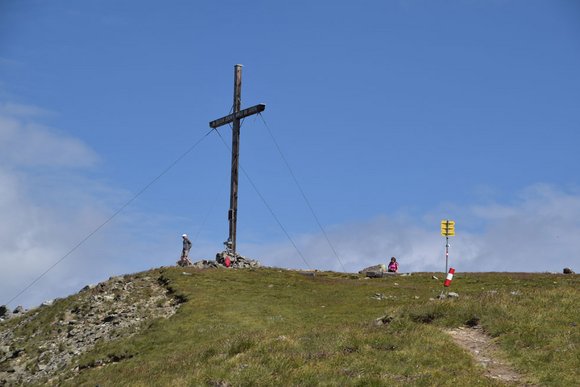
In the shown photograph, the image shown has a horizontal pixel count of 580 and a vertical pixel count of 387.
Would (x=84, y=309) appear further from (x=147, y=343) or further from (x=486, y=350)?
(x=486, y=350)

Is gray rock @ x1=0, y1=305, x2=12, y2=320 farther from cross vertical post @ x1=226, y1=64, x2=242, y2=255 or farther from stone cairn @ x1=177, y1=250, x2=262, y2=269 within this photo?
cross vertical post @ x1=226, y1=64, x2=242, y2=255

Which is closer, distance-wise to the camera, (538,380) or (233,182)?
(538,380)

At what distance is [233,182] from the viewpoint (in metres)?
56.7

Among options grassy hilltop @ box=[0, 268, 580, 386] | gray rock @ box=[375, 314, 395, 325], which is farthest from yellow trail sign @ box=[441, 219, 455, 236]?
gray rock @ box=[375, 314, 395, 325]

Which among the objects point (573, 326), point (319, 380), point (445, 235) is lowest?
point (319, 380)

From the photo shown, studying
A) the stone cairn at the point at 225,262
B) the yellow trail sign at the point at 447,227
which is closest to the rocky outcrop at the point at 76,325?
the stone cairn at the point at 225,262

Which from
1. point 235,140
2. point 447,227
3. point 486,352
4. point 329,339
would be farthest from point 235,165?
point 486,352

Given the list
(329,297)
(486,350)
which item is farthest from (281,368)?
(329,297)

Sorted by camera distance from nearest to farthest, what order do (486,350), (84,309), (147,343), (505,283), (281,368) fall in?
1. (281,368)
2. (486,350)
3. (147,343)
4. (84,309)
5. (505,283)

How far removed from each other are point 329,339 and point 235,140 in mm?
32840

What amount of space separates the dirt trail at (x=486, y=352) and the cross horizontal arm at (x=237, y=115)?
31.0 metres

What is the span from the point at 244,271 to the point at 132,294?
9556 mm

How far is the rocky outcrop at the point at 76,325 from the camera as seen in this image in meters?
36.7

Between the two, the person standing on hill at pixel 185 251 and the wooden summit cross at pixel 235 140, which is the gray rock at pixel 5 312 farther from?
the wooden summit cross at pixel 235 140
